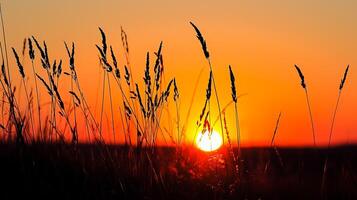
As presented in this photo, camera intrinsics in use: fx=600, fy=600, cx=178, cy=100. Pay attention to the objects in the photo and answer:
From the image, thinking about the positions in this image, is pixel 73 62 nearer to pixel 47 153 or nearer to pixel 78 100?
pixel 78 100

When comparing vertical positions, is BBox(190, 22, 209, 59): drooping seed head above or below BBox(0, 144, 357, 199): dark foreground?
above

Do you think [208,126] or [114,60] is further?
[114,60]

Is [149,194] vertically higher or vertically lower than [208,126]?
lower

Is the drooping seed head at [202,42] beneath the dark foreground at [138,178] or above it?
above

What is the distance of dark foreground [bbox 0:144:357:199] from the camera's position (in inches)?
135

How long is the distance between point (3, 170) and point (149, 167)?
913 millimetres

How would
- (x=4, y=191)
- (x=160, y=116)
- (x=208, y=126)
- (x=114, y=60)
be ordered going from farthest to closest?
(x=160, y=116)
(x=114, y=60)
(x=208, y=126)
(x=4, y=191)

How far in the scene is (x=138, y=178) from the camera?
3662 mm

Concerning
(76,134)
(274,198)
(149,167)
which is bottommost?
(274,198)

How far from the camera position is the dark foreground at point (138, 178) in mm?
3424

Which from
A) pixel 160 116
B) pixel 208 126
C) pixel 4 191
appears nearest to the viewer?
pixel 4 191

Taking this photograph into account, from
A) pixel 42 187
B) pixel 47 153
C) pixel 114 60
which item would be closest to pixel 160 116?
pixel 114 60

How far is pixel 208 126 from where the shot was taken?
12.2 feet

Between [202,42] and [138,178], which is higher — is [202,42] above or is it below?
above
